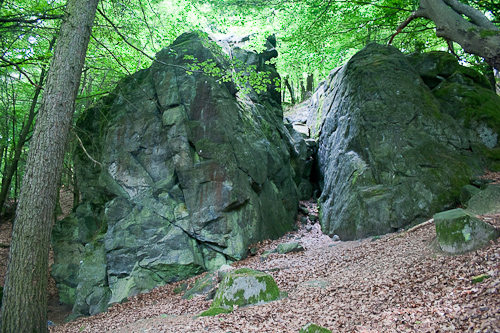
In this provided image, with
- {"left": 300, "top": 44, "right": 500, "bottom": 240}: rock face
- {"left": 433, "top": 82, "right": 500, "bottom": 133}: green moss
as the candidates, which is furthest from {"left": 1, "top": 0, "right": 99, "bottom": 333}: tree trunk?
{"left": 433, "top": 82, "right": 500, "bottom": 133}: green moss

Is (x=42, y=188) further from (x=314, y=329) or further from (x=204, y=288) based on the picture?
(x=314, y=329)

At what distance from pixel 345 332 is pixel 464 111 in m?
9.97

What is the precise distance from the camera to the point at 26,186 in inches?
195

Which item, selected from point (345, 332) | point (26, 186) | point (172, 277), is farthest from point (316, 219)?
point (26, 186)

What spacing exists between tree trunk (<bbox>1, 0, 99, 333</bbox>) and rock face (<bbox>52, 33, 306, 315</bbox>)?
2.99 metres

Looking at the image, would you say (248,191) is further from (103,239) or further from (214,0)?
(214,0)

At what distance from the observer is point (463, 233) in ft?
16.3

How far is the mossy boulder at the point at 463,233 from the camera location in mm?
Answer: 4867

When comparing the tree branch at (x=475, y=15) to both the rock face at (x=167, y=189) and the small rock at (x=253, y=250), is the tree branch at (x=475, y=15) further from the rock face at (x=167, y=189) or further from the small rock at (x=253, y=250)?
the small rock at (x=253, y=250)

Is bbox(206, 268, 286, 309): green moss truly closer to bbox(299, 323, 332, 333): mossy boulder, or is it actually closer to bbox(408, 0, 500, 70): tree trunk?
bbox(299, 323, 332, 333): mossy boulder

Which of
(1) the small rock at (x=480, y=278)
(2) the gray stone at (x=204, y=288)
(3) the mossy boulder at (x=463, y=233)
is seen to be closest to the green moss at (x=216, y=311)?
(2) the gray stone at (x=204, y=288)

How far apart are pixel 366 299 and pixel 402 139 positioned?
22.8 ft

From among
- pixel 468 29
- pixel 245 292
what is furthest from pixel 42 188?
pixel 468 29

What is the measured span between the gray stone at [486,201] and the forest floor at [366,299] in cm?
126
